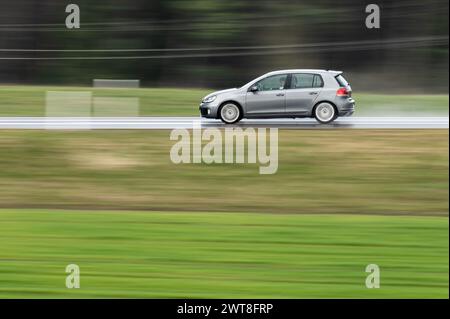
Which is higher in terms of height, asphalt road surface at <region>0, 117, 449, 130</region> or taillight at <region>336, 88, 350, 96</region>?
taillight at <region>336, 88, 350, 96</region>

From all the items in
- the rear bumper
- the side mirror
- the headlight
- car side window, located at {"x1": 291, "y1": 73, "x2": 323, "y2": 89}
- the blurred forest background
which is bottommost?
the rear bumper

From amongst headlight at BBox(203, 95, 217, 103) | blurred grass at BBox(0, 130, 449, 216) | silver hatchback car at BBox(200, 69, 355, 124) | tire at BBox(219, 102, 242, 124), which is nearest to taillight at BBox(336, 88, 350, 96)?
silver hatchback car at BBox(200, 69, 355, 124)

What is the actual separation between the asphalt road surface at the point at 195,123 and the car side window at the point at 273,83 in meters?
0.74

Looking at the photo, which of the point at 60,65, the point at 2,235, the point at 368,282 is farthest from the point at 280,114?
the point at 60,65

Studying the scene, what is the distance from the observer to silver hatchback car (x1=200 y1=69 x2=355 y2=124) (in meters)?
17.5

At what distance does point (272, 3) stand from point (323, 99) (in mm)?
10978

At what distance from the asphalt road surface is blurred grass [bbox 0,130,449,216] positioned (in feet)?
1.95

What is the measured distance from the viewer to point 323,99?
17.4 m

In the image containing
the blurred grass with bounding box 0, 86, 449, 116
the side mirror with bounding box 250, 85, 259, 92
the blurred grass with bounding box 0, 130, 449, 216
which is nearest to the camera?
the blurred grass with bounding box 0, 130, 449, 216

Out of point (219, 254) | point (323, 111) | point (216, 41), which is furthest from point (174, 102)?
point (219, 254)

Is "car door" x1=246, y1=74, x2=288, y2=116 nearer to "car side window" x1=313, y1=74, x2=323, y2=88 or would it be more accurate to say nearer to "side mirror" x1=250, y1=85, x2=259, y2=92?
"side mirror" x1=250, y1=85, x2=259, y2=92

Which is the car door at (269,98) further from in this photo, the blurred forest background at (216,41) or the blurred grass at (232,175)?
the blurred forest background at (216,41)

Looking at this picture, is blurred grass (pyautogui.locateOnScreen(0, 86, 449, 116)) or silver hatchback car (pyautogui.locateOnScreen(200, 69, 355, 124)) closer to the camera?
silver hatchback car (pyautogui.locateOnScreen(200, 69, 355, 124))

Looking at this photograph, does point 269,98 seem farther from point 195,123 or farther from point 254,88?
point 195,123
